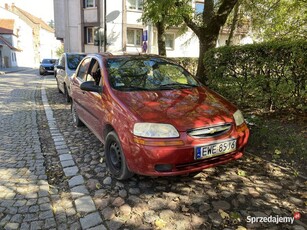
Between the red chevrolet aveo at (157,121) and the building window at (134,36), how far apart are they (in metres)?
22.2

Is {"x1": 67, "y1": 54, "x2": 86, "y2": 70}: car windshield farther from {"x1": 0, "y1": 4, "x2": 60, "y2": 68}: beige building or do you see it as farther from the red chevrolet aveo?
{"x1": 0, "y1": 4, "x2": 60, "y2": 68}: beige building

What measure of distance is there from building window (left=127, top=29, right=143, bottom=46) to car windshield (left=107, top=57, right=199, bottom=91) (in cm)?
2198

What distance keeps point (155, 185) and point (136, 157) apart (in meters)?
0.66

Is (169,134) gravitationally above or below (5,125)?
above

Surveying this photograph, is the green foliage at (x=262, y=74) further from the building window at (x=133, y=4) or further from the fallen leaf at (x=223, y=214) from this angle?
the building window at (x=133, y=4)

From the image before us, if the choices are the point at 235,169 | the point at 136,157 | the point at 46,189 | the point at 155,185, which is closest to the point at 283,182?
the point at 235,169

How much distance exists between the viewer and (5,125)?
22.3ft

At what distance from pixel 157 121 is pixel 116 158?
3.18 feet

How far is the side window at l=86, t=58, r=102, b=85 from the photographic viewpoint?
4.64 metres

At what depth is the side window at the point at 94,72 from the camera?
15.2 feet

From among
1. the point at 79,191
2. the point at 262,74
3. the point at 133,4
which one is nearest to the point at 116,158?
the point at 79,191

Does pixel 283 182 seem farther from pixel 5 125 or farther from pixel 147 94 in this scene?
pixel 5 125

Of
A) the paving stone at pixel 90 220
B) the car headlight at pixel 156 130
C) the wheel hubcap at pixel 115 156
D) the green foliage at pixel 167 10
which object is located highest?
the green foliage at pixel 167 10

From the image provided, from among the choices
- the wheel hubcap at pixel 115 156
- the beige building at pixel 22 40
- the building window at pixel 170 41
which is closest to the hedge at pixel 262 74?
the wheel hubcap at pixel 115 156
